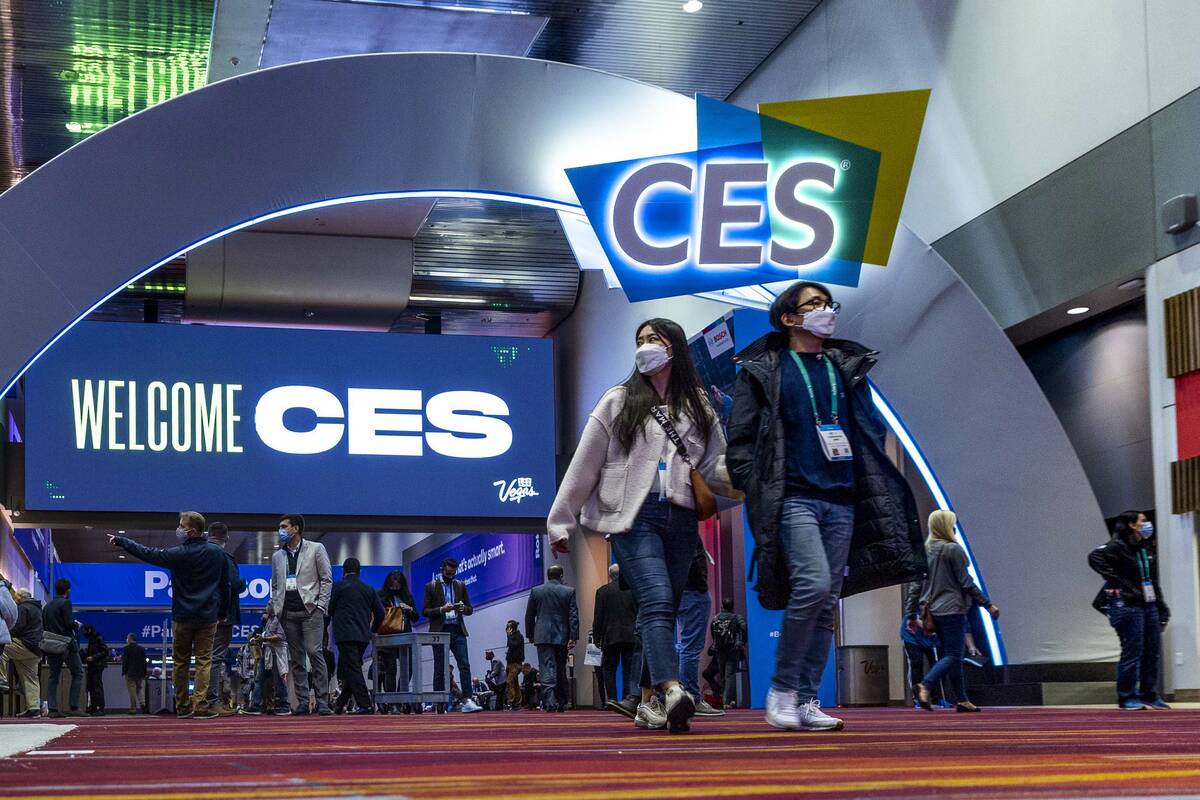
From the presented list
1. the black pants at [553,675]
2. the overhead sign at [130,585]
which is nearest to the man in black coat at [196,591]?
the black pants at [553,675]

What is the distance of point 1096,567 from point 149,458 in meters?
12.1

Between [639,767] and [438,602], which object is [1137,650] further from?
[438,602]

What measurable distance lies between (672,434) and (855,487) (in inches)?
26.0

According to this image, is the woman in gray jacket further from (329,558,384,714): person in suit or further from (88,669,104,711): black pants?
(88,669,104,711): black pants

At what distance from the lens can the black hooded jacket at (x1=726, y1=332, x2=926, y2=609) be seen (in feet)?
16.1

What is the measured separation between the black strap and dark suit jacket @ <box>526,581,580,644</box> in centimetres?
866

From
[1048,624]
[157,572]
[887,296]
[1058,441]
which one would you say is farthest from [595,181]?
[157,572]

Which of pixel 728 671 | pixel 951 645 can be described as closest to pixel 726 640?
pixel 728 671

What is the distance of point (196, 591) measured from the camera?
9695 millimetres

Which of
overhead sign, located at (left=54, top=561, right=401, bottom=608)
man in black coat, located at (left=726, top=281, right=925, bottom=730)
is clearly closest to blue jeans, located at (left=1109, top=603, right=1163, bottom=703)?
man in black coat, located at (left=726, top=281, right=925, bottom=730)

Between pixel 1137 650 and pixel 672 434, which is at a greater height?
pixel 672 434

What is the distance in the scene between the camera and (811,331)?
5113 mm

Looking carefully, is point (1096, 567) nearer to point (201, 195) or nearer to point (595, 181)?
point (595, 181)

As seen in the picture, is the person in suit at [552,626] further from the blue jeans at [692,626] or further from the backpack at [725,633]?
the blue jeans at [692,626]
